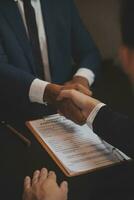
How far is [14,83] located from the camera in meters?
1.64

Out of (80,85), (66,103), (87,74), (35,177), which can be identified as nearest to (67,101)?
(66,103)

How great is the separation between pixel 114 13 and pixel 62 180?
1497mm

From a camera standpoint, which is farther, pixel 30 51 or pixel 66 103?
pixel 30 51

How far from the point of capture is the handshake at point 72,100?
1376mm

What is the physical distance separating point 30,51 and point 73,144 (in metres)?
0.64

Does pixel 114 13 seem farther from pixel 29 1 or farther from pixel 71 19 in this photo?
pixel 29 1

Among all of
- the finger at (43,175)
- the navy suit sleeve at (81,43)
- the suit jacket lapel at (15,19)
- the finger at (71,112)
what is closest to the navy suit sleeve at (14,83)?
the suit jacket lapel at (15,19)

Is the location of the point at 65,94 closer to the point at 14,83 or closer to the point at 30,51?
the point at 14,83

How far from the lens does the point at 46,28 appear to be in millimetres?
1823

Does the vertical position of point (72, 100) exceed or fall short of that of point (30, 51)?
it falls short

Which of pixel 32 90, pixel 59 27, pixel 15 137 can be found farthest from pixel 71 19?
pixel 15 137

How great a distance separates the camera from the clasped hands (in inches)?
54.6

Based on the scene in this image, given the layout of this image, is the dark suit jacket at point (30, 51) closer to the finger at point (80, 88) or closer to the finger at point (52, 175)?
the finger at point (80, 88)

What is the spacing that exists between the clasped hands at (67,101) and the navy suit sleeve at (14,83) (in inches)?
3.9
